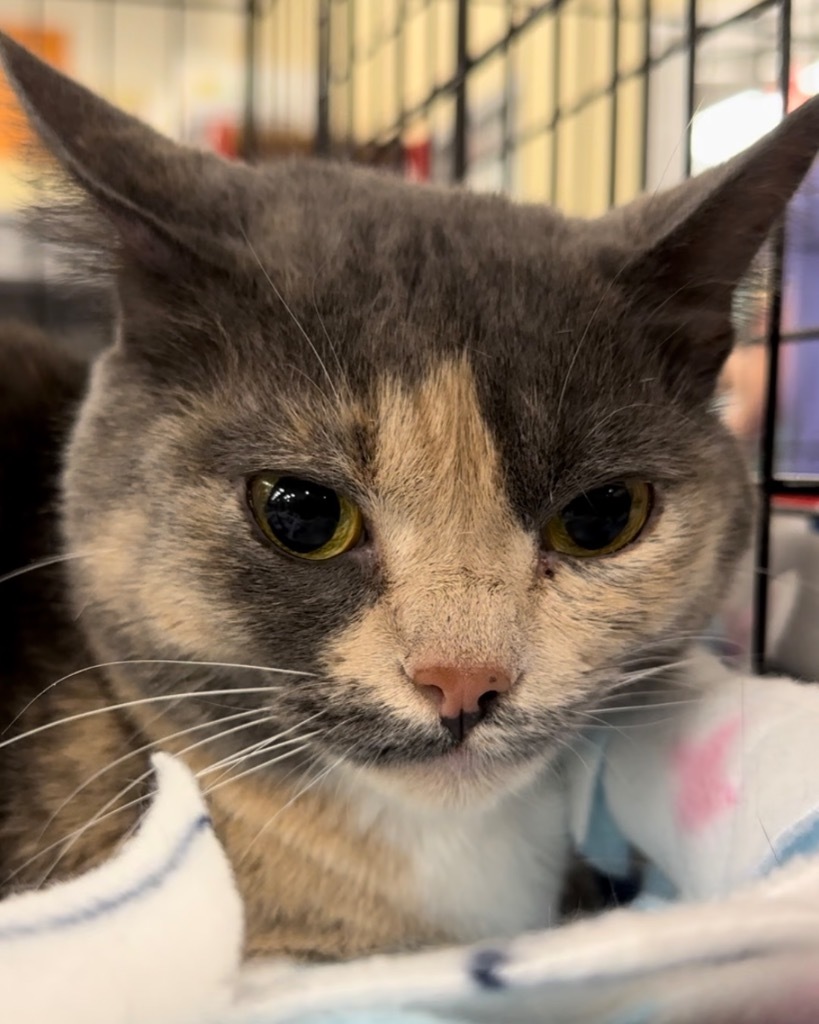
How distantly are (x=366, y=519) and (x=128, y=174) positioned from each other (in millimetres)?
307

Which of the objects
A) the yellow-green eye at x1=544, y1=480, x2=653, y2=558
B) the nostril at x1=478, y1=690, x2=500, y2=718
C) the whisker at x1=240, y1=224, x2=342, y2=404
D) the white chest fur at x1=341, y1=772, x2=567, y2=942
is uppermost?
the whisker at x1=240, y1=224, x2=342, y2=404

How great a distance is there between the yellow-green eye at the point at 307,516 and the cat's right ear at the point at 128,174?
0.58ft

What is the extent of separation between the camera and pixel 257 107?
2.70m

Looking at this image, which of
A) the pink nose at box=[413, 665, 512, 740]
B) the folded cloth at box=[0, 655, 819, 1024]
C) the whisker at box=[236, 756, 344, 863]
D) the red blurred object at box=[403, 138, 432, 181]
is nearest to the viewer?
the folded cloth at box=[0, 655, 819, 1024]

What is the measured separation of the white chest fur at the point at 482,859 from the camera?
2.69 feet

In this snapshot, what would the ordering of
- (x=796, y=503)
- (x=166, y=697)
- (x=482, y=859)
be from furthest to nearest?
1. (x=796, y=503)
2. (x=482, y=859)
3. (x=166, y=697)

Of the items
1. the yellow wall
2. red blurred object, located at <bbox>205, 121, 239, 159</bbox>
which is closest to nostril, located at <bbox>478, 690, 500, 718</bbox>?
the yellow wall

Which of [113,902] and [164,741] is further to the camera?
[164,741]

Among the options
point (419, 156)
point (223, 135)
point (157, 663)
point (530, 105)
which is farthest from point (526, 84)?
point (157, 663)

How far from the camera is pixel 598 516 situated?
2.51 ft

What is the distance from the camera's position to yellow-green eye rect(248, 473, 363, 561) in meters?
0.72

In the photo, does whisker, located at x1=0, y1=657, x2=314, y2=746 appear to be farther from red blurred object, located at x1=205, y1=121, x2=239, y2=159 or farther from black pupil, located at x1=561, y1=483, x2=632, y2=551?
red blurred object, located at x1=205, y1=121, x2=239, y2=159

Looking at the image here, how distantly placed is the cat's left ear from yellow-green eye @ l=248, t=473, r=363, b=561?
0.95ft

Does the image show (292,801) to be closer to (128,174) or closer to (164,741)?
(164,741)
